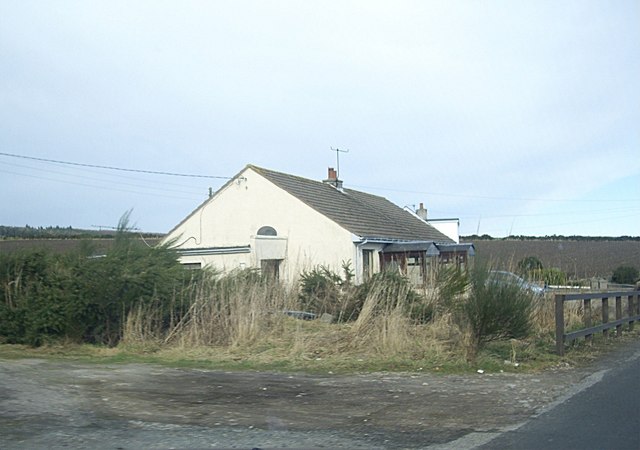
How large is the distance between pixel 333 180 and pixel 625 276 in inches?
597

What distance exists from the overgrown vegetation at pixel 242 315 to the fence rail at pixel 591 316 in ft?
1.54

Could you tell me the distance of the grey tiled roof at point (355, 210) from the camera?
93.9 ft

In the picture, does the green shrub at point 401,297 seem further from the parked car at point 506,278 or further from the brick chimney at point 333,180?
the brick chimney at point 333,180

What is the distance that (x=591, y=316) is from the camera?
49.1 feet

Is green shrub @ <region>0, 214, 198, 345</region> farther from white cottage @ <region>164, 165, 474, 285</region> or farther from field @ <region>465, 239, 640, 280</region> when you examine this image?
field @ <region>465, 239, 640, 280</region>

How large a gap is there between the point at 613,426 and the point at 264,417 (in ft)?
12.3

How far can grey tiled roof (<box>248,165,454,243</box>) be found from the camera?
28625mm

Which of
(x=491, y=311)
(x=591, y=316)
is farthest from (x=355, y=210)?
(x=491, y=311)

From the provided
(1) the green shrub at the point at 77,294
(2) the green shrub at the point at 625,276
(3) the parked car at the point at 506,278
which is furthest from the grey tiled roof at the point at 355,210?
(3) the parked car at the point at 506,278

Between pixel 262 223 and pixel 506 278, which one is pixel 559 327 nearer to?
pixel 506 278

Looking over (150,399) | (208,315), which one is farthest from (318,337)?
(150,399)

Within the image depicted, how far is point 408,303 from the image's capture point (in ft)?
47.6

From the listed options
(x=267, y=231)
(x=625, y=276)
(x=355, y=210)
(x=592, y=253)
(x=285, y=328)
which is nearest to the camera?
(x=285, y=328)

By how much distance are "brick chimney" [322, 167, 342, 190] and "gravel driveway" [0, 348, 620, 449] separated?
80.5 feet
